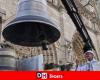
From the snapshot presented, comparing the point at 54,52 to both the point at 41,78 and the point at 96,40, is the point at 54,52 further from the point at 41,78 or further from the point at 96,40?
the point at 41,78

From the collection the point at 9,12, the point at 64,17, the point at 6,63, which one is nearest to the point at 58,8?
the point at 64,17

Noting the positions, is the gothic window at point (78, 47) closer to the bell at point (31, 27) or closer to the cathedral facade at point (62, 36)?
the cathedral facade at point (62, 36)

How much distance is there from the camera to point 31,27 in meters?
4.61

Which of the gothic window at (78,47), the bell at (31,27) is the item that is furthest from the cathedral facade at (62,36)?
the bell at (31,27)

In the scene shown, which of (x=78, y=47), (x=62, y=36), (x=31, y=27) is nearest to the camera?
(x=31, y=27)

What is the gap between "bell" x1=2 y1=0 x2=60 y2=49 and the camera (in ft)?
13.9

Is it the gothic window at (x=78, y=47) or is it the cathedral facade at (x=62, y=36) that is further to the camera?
the gothic window at (x=78, y=47)

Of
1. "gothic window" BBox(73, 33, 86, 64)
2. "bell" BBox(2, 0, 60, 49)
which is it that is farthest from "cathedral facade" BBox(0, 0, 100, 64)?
"bell" BBox(2, 0, 60, 49)

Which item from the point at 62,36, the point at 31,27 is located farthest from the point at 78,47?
the point at 31,27

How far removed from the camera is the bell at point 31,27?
4223 millimetres

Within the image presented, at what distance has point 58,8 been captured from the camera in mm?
16672

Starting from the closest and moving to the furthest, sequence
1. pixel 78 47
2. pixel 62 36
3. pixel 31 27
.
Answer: pixel 31 27 < pixel 62 36 < pixel 78 47

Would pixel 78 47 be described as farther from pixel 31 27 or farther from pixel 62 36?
pixel 31 27

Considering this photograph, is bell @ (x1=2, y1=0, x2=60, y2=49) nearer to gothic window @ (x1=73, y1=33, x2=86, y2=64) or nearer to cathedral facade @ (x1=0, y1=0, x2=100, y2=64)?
cathedral facade @ (x1=0, y1=0, x2=100, y2=64)
